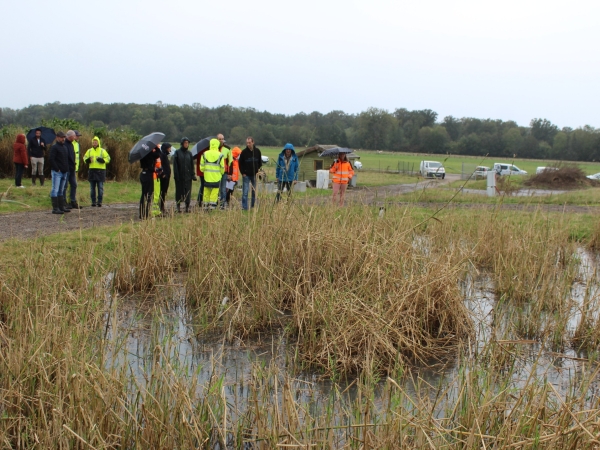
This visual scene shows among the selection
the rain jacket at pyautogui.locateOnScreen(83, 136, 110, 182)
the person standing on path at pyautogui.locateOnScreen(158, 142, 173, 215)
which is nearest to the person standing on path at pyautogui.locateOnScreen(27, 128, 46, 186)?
the rain jacket at pyautogui.locateOnScreen(83, 136, 110, 182)

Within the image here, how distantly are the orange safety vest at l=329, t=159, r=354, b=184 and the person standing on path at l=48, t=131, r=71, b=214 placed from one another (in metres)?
6.18

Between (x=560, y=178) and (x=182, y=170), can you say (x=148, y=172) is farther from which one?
(x=560, y=178)

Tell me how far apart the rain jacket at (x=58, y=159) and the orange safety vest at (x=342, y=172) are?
6.18 m

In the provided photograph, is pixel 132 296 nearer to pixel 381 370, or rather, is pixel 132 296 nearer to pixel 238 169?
pixel 381 370

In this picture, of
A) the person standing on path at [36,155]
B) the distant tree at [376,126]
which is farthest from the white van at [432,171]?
the distant tree at [376,126]

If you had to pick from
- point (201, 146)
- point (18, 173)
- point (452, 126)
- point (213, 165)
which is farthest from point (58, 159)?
point (452, 126)

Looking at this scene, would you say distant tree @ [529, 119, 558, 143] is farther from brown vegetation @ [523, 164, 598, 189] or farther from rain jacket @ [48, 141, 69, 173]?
rain jacket @ [48, 141, 69, 173]

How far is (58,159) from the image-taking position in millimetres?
13188

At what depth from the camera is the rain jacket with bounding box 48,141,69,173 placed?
13148 mm

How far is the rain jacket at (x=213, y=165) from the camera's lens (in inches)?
527

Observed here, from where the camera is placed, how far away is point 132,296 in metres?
7.02

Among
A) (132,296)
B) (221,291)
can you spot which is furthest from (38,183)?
(221,291)

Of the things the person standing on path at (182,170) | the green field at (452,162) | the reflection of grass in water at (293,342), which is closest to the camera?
the reflection of grass in water at (293,342)

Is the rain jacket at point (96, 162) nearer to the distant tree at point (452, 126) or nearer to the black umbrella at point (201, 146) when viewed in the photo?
the black umbrella at point (201, 146)
